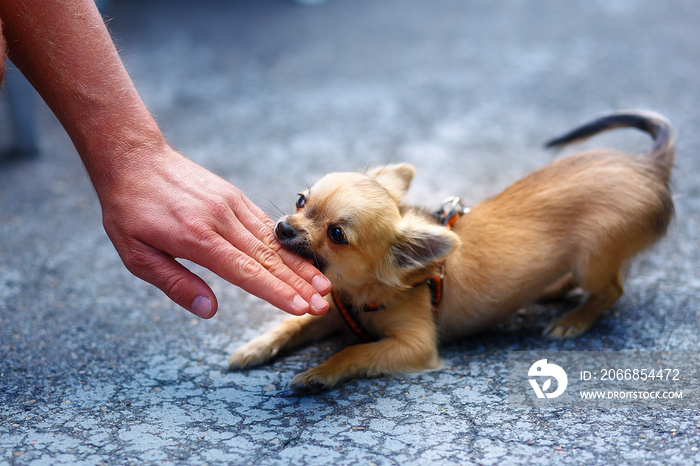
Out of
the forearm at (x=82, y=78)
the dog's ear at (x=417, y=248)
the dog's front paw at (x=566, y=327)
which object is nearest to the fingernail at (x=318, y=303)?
the dog's ear at (x=417, y=248)

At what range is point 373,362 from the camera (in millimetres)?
2754

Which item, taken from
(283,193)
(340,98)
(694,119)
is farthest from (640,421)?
(340,98)

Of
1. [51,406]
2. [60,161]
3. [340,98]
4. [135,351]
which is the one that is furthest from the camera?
[340,98]

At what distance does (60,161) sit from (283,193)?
75.7 inches

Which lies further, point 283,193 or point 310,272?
point 283,193

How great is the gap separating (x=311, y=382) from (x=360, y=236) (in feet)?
2.06

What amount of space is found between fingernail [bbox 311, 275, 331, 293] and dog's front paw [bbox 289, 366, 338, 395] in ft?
1.27

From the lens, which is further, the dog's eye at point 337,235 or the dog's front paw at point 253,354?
the dog's front paw at point 253,354

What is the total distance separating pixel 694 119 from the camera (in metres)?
5.25

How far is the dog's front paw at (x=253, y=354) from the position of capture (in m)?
2.83

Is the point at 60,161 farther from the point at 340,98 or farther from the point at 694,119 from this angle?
the point at 694,119

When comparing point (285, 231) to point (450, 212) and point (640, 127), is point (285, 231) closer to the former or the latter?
point (450, 212)

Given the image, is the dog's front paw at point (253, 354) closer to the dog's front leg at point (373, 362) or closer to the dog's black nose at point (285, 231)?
the dog's front leg at point (373, 362)

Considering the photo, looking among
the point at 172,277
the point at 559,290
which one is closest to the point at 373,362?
the point at 172,277
